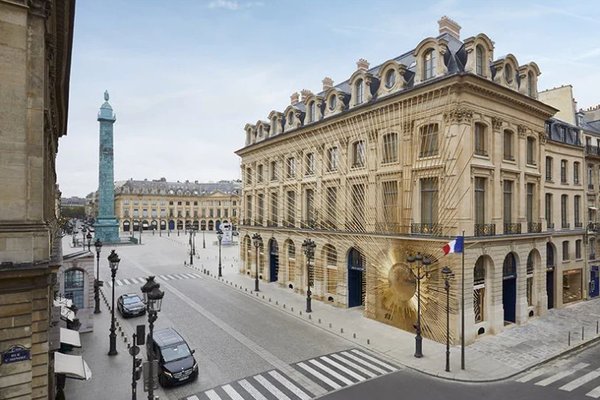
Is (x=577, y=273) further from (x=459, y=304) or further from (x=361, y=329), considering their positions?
(x=361, y=329)

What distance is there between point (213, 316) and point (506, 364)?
18691 mm

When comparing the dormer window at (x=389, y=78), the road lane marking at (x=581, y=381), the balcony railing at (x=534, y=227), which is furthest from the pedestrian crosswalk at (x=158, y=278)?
the road lane marking at (x=581, y=381)

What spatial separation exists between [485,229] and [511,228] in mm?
3595

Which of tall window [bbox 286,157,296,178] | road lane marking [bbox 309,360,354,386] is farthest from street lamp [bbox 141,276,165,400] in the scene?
tall window [bbox 286,157,296,178]

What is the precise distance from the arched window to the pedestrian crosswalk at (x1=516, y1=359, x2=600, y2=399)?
26.4 m

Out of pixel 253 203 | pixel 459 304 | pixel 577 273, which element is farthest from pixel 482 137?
pixel 253 203

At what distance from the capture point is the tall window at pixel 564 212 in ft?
103

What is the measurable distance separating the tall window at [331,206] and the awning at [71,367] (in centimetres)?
1954

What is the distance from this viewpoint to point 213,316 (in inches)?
Answer: 1020

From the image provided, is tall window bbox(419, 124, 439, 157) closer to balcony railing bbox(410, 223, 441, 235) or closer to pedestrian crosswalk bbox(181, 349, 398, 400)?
balcony railing bbox(410, 223, 441, 235)

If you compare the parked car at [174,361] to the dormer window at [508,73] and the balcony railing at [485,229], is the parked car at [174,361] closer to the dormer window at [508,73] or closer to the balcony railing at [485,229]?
the balcony railing at [485,229]

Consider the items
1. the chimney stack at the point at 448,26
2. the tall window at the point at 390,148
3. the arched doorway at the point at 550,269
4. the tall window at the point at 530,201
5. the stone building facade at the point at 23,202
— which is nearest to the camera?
the stone building facade at the point at 23,202

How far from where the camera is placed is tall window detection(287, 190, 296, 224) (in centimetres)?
3547

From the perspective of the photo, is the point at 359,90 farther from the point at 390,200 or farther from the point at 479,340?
the point at 479,340
